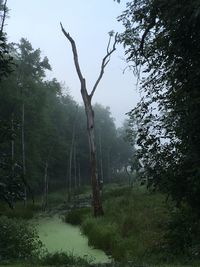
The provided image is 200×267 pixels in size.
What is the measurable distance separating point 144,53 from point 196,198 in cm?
360

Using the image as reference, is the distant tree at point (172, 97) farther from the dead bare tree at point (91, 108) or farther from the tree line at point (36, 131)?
the dead bare tree at point (91, 108)

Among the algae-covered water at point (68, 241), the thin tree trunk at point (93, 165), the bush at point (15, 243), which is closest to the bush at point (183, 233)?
the algae-covered water at point (68, 241)

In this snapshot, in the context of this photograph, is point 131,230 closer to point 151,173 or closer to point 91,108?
point 151,173

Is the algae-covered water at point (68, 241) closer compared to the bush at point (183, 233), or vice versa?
the bush at point (183, 233)

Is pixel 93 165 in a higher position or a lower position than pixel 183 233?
higher

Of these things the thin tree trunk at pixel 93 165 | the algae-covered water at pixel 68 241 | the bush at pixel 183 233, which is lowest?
the algae-covered water at pixel 68 241

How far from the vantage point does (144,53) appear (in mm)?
10148

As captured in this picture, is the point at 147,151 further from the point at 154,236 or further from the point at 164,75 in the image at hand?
the point at 154,236

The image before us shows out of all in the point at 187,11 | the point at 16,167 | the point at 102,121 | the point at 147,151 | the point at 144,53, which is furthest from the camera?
the point at 102,121

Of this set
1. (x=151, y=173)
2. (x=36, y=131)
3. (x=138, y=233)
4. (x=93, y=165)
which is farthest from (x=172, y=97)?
(x=36, y=131)

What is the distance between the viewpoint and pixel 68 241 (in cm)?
1254

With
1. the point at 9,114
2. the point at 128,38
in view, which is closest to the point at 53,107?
the point at 9,114

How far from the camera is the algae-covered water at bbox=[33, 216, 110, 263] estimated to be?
1066 centimetres

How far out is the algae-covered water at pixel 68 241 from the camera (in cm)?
1066
